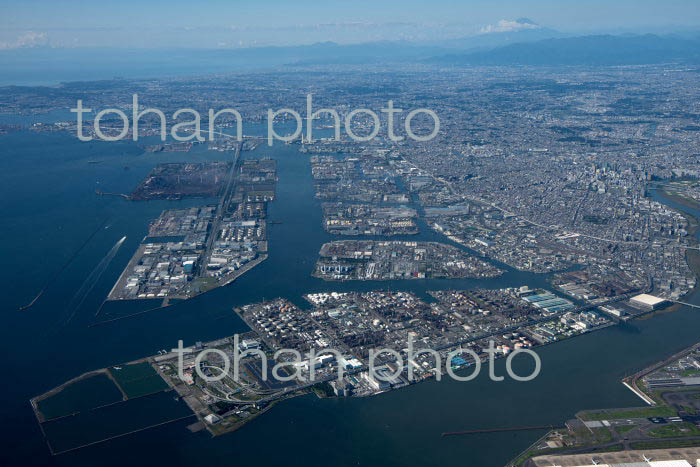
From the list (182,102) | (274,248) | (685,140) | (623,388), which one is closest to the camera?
(623,388)

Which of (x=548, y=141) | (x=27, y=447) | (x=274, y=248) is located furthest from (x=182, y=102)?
(x=27, y=447)

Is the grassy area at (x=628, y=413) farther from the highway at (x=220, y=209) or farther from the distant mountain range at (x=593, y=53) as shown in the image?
the distant mountain range at (x=593, y=53)

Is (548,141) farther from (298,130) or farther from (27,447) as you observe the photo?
(27,447)

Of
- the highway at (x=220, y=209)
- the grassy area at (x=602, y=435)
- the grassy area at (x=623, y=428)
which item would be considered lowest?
the grassy area at (x=602, y=435)

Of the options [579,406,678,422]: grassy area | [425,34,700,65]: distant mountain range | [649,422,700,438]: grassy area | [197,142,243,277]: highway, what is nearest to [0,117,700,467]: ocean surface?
[579,406,678,422]: grassy area

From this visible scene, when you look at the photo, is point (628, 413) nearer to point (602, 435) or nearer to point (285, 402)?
point (602, 435)

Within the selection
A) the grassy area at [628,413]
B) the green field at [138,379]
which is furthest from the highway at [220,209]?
the grassy area at [628,413]

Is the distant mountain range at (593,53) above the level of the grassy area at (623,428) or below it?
above
